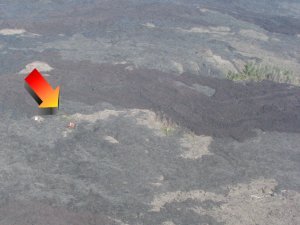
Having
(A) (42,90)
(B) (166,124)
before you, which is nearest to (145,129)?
(B) (166,124)

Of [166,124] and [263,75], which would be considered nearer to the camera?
[166,124]

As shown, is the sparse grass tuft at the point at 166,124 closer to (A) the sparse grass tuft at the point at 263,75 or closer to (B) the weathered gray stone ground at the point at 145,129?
(B) the weathered gray stone ground at the point at 145,129

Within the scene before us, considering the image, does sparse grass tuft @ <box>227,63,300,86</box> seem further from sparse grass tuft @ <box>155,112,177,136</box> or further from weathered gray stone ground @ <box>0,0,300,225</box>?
sparse grass tuft @ <box>155,112,177,136</box>

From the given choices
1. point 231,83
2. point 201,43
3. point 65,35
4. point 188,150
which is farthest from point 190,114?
point 65,35

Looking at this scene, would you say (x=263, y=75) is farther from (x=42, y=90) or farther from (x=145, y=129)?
(x=42, y=90)

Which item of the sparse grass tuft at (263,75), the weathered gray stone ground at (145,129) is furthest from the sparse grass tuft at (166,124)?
the sparse grass tuft at (263,75)

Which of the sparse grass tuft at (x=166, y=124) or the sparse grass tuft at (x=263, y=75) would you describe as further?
the sparse grass tuft at (x=263, y=75)

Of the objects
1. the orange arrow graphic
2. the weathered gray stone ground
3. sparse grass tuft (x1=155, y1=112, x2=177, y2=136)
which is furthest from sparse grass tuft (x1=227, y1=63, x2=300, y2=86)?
the orange arrow graphic

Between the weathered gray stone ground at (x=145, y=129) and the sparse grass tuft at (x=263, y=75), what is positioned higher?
the weathered gray stone ground at (x=145, y=129)
